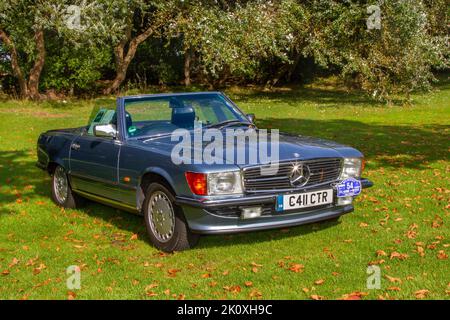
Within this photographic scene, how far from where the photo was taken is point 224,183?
5.49m

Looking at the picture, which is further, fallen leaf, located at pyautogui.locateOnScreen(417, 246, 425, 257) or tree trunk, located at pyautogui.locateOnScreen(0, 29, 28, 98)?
tree trunk, located at pyautogui.locateOnScreen(0, 29, 28, 98)

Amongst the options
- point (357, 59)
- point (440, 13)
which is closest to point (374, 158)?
point (357, 59)

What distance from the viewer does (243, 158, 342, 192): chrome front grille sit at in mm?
5574

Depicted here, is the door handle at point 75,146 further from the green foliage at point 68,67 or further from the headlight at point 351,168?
the green foliage at point 68,67

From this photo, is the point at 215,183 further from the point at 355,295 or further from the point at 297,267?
the point at 355,295

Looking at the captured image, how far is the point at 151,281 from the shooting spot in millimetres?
5250

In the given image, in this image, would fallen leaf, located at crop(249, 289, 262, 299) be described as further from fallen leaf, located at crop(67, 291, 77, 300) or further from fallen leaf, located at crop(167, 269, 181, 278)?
fallen leaf, located at crop(67, 291, 77, 300)

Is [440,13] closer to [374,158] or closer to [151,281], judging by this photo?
→ [374,158]

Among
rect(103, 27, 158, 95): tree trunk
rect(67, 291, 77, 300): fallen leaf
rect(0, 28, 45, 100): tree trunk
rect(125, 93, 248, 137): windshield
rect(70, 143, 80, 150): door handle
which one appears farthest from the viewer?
rect(103, 27, 158, 95): tree trunk

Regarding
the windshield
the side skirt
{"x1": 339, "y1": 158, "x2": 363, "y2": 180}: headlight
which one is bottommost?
the side skirt

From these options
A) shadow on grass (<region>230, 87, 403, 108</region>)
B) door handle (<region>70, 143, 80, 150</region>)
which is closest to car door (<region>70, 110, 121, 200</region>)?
door handle (<region>70, 143, 80, 150</region>)

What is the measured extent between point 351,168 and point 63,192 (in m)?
4.04

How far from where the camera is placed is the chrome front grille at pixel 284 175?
18.3 feet

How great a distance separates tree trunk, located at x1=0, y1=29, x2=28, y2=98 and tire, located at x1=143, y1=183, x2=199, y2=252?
18.8 metres
